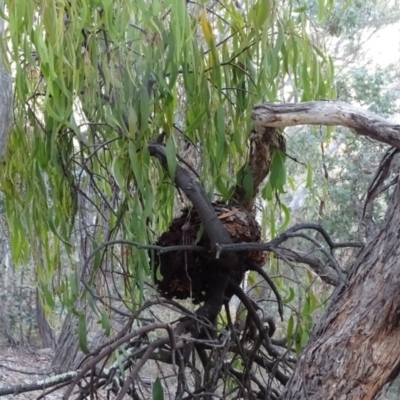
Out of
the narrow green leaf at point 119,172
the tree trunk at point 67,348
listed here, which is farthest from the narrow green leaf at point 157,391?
the tree trunk at point 67,348

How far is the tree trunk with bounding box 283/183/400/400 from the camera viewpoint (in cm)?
88

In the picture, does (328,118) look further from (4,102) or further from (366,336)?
(4,102)

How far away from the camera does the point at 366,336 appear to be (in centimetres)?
88

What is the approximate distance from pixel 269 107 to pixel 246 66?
26 cm

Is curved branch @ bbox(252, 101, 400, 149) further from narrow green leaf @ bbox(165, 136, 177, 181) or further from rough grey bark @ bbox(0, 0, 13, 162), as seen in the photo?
rough grey bark @ bbox(0, 0, 13, 162)

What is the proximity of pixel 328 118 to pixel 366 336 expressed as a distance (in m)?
0.35

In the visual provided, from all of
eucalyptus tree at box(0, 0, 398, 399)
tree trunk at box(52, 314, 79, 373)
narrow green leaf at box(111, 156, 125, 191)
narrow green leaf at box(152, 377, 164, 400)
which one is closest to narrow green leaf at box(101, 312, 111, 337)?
eucalyptus tree at box(0, 0, 398, 399)

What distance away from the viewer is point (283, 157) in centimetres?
125

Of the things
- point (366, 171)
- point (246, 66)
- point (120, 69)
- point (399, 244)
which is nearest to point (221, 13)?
point (246, 66)

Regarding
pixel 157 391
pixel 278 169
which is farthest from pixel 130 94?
pixel 157 391

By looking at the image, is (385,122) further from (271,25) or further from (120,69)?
(120,69)

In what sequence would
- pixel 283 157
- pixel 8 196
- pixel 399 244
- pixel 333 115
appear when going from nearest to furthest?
pixel 399 244, pixel 333 115, pixel 283 157, pixel 8 196

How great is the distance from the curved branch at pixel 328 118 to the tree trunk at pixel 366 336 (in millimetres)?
90

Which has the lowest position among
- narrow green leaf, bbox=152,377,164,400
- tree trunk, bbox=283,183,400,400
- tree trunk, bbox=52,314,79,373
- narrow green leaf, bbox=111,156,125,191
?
tree trunk, bbox=52,314,79,373
